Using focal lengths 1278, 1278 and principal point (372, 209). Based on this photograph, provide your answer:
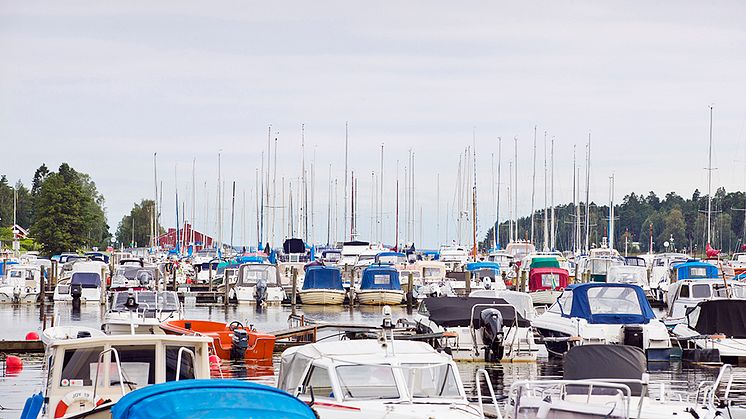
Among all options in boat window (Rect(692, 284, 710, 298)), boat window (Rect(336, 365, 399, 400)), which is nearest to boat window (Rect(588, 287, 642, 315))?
boat window (Rect(692, 284, 710, 298))

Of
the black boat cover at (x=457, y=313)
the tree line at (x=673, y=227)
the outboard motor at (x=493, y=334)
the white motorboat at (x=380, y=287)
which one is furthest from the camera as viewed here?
the tree line at (x=673, y=227)

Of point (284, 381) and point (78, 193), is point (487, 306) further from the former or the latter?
point (78, 193)

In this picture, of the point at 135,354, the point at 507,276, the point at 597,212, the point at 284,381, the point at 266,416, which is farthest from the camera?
A: the point at 597,212

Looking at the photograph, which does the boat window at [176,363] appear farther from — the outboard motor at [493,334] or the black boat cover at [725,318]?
the black boat cover at [725,318]

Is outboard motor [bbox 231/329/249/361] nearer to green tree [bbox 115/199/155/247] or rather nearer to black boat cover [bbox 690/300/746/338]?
black boat cover [bbox 690/300/746/338]

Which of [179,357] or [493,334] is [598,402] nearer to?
[179,357]

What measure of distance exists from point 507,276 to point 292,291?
2168cm

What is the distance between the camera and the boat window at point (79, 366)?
20.1m

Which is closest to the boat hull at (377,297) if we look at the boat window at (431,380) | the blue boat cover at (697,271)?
the blue boat cover at (697,271)

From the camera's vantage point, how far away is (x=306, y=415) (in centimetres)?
1422

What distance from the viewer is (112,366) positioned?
19969 millimetres

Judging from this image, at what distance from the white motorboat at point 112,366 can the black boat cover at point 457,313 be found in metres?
17.3

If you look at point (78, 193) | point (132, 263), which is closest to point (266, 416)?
point (132, 263)

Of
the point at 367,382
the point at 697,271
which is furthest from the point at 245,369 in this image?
the point at 697,271
